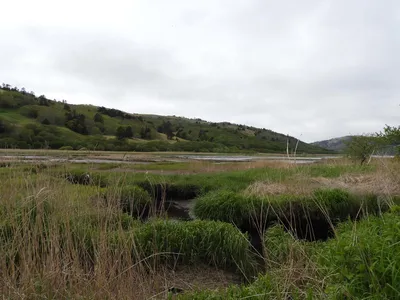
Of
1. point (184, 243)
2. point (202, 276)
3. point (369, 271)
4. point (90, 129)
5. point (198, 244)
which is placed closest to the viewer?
point (369, 271)

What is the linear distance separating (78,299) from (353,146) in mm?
23380

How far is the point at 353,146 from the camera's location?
23625 mm

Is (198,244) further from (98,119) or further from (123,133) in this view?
(98,119)

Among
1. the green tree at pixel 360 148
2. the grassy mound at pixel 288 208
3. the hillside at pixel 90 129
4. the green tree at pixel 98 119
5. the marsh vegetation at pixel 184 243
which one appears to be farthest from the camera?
the green tree at pixel 98 119

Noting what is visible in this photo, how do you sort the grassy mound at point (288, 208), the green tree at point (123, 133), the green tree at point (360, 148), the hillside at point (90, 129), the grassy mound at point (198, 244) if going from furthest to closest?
1. the green tree at point (123, 133)
2. the hillside at point (90, 129)
3. the green tree at point (360, 148)
4. the grassy mound at point (288, 208)
5. the grassy mound at point (198, 244)

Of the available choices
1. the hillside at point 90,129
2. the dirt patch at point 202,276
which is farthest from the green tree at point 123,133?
the dirt patch at point 202,276

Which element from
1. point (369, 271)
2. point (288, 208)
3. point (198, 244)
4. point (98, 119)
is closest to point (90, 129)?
point (98, 119)

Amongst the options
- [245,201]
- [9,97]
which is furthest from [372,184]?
[9,97]

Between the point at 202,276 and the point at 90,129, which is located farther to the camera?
the point at 90,129

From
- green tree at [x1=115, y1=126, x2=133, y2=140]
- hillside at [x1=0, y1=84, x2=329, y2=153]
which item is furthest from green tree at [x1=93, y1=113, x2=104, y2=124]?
green tree at [x1=115, y1=126, x2=133, y2=140]

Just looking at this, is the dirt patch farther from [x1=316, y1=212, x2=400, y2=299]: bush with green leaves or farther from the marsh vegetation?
[x1=316, y1=212, x2=400, y2=299]: bush with green leaves

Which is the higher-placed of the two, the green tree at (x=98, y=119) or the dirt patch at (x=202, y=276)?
the green tree at (x=98, y=119)

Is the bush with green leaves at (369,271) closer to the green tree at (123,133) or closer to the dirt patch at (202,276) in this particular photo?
the dirt patch at (202,276)

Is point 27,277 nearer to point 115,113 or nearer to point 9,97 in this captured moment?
point 9,97
